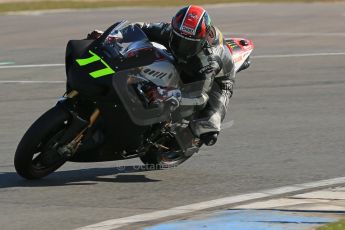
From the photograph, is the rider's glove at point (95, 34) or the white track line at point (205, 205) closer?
the white track line at point (205, 205)

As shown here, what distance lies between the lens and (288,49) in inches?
807

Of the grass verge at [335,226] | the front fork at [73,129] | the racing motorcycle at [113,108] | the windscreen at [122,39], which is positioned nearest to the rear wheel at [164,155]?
the racing motorcycle at [113,108]

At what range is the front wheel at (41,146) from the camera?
858cm

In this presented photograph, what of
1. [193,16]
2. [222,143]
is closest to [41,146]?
[193,16]

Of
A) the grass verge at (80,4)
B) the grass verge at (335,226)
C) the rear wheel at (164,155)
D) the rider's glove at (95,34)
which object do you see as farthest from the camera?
the grass verge at (80,4)

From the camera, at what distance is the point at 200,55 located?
29.9ft

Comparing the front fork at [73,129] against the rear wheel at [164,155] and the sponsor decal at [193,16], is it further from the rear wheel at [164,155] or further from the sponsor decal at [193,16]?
the sponsor decal at [193,16]

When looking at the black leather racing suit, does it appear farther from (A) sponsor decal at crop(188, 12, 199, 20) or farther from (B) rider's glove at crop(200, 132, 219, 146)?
(A) sponsor decal at crop(188, 12, 199, 20)

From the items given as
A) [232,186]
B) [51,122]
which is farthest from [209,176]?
[51,122]

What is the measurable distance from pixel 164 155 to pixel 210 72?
3.24 feet

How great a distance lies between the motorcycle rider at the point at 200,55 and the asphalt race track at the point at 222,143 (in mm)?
551

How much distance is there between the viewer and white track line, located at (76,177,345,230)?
745 centimetres

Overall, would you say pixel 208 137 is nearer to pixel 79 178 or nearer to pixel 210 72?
pixel 210 72

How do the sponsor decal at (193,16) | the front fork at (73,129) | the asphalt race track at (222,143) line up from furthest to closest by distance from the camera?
the sponsor decal at (193,16) → the front fork at (73,129) → the asphalt race track at (222,143)
